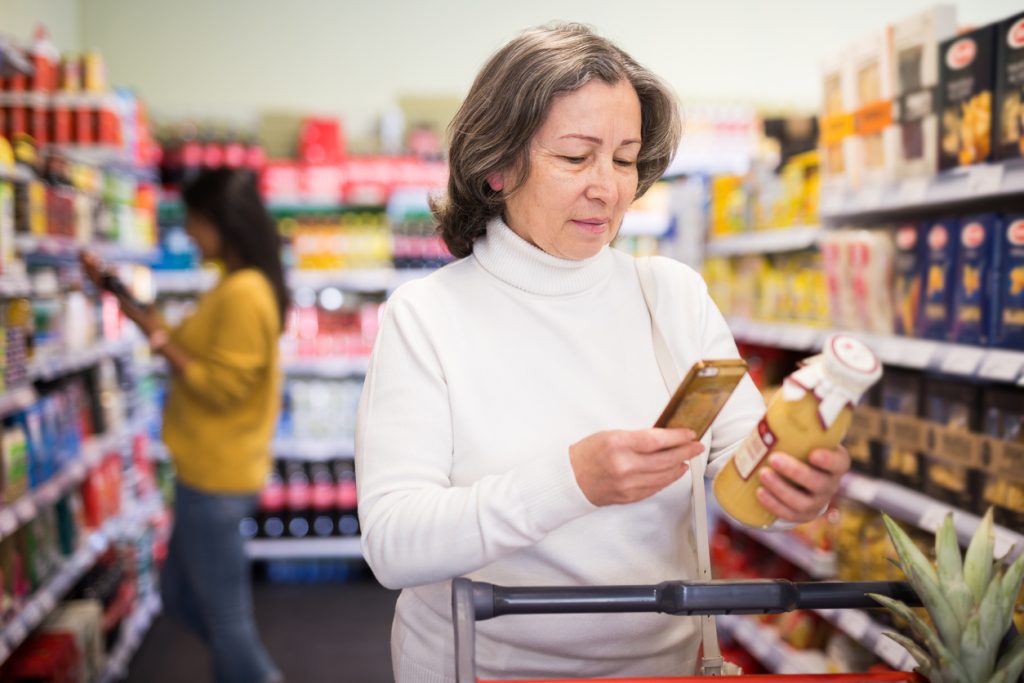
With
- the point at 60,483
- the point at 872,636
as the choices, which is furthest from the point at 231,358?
the point at 872,636

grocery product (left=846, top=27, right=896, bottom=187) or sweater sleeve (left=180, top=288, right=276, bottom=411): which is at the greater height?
grocery product (left=846, top=27, right=896, bottom=187)

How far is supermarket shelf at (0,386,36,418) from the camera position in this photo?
2.81 meters

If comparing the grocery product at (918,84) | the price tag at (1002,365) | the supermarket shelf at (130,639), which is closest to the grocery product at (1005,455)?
the price tag at (1002,365)

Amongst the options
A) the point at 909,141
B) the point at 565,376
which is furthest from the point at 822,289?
the point at 565,376

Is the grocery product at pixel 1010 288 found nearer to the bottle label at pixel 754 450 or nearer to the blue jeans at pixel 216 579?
the bottle label at pixel 754 450

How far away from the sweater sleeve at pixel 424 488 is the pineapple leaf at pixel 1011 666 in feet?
1.79

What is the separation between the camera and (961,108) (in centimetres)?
225

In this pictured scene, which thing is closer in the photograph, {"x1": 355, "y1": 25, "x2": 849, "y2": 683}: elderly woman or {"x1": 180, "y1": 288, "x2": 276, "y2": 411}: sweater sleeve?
{"x1": 355, "y1": 25, "x2": 849, "y2": 683}: elderly woman

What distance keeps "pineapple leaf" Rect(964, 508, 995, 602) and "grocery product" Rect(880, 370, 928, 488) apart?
1.30 meters

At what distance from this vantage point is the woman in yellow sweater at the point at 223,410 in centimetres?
318

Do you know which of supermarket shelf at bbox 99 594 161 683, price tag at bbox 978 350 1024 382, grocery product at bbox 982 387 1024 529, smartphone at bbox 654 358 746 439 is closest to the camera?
smartphone at bbox 654 358 746 439

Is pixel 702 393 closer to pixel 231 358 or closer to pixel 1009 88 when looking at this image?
pixel 1009 88

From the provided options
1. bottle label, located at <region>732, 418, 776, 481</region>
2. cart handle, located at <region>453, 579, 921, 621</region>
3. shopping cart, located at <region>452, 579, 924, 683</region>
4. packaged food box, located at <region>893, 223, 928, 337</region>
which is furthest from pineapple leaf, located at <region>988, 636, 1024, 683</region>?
packaged food box, located at <region>893, 223, 928, 337</region>

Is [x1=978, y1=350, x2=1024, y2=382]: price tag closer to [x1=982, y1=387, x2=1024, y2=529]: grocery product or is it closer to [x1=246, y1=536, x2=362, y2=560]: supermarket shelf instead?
[x1=982, y1=387, x2=1024, y2=529]: grocery product
